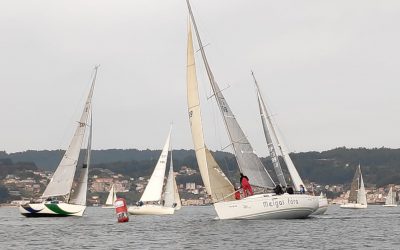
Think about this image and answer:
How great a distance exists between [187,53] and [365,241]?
625 inches

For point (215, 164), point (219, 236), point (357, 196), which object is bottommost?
point (219, 236)

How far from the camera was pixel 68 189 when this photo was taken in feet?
202

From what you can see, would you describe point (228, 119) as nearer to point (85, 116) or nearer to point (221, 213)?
point (221, 213)

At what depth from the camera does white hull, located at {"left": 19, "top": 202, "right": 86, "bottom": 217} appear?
197 feet

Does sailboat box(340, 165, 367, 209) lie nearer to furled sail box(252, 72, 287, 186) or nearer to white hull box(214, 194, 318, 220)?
furled sail box(252, 72, 287, 186)

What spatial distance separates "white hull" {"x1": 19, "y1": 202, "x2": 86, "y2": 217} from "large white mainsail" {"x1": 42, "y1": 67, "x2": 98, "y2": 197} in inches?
47.9

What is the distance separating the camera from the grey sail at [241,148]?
4719 centimetres

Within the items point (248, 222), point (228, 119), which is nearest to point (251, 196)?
point (248, 222)

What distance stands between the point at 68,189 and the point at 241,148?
1889 cm

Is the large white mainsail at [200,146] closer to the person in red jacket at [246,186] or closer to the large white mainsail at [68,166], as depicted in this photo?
the person in red jacket at [246,186]

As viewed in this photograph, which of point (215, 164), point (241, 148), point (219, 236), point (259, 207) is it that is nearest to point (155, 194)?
point (215, 164)

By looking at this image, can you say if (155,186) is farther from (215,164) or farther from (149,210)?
(215,164)

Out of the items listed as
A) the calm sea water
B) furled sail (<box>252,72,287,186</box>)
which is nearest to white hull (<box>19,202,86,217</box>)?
the calm sea water

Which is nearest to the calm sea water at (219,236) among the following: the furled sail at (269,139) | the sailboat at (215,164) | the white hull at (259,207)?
the white hull at (259,207)
